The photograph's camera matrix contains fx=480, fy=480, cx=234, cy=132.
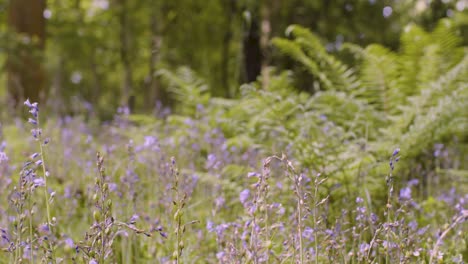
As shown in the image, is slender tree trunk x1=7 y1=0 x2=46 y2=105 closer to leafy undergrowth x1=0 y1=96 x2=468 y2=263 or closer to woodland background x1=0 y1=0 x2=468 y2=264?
woodland background x1=0 y1=0 x2=468 y2=264

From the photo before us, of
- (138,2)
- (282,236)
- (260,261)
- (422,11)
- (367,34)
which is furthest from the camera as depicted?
(138,2)

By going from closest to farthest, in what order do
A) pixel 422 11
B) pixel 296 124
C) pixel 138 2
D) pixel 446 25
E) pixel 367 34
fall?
pixel 296 124, pixel 446 25, pixel 422 11, pixel 367 34, pixel 138 2

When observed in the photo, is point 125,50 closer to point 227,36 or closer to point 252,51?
point 227,36

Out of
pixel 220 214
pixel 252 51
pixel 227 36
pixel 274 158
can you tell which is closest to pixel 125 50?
pixel 227 36

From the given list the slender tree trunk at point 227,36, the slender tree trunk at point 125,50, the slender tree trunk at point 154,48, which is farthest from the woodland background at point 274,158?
the slender tree trunk at point 227,36

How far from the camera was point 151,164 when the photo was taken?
3129mm

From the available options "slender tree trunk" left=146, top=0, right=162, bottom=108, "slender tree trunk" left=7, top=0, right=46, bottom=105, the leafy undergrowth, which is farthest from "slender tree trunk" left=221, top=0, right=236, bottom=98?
the leafy undergrowth

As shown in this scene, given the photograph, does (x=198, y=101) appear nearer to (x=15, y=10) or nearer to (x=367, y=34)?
(x=15, y=10)

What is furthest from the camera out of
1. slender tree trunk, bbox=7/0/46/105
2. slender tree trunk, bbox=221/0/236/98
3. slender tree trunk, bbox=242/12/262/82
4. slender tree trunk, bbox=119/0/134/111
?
slender tree trunk, bbox=119/0/134/111

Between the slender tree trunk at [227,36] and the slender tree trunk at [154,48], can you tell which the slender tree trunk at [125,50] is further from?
the slender tree trunk at [227,36]

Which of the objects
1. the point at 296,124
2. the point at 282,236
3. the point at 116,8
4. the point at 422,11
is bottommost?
the point at 282,236

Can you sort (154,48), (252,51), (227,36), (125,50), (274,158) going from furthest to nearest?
1. (227,36)
2. (125,50)
3. (154,48)
4. (252,51)
5. (274,158)

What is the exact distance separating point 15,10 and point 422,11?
19.7ft

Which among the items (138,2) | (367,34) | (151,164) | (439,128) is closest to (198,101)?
(151,164)
